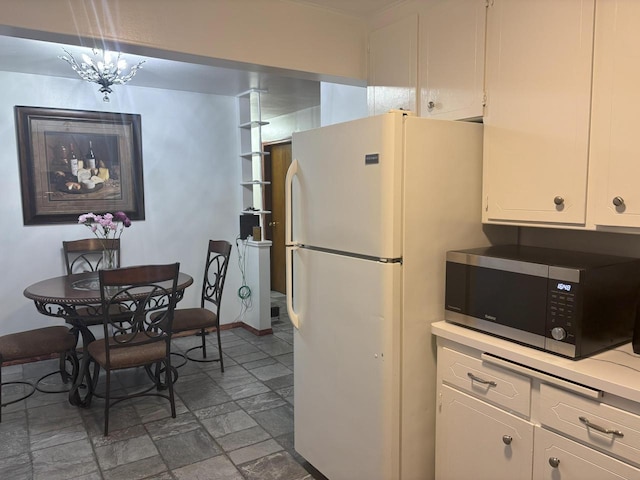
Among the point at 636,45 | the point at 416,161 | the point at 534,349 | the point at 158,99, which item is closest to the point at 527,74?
the point at 636,45

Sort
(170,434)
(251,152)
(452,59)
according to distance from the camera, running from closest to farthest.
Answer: (452,59) < (170,434) < (251,152)

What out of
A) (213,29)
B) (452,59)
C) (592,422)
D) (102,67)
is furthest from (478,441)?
(102,67)

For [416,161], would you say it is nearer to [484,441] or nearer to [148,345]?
[484,441]

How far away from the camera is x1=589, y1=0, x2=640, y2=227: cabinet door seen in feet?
4.98

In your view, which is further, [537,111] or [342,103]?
[342,103]

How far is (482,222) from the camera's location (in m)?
2.07

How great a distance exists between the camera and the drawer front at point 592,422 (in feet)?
4.41

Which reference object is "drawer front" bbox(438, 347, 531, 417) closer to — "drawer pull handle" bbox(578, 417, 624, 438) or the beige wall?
"drawer pull handle" bbox(578, 417, 624, 438)

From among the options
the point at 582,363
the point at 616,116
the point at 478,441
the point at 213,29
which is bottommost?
the point at 478,441

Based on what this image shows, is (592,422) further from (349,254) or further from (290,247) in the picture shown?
(290,247)

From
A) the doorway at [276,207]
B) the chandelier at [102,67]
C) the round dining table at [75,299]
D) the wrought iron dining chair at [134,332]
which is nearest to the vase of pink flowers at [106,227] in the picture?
the round dining table at [75,299]

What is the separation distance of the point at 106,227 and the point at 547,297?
303 centimetres

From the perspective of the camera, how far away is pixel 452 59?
214 cm

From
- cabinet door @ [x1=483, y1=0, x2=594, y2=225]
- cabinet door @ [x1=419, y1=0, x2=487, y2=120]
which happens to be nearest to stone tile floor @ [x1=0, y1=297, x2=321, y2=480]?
cabinet door @ [x1=483, y1=0, x2=594, y2=225]
